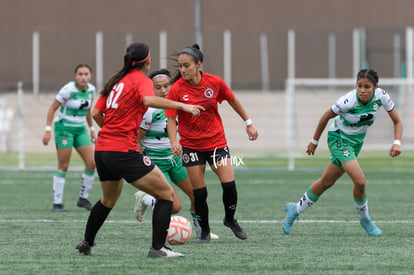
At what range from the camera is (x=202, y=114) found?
9.56m

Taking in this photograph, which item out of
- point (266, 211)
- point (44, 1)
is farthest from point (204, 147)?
point (44, 1)

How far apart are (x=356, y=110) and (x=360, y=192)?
908mm

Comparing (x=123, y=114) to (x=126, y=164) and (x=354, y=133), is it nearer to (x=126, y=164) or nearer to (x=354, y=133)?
(x=126, y=164)

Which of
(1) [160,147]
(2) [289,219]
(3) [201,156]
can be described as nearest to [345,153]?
(2) [289,219]

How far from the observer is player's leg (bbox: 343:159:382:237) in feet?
32.5

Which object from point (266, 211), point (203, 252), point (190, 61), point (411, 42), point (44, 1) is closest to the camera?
point (203, 252)

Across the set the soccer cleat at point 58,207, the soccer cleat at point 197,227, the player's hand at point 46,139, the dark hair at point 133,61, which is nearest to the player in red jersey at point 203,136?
the soccer cleat at point 197,227

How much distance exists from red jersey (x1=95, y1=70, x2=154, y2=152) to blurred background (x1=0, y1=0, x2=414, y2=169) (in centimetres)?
1888

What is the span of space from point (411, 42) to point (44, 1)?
1437cm

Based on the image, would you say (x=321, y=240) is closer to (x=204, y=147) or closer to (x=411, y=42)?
(x=204, y=147)

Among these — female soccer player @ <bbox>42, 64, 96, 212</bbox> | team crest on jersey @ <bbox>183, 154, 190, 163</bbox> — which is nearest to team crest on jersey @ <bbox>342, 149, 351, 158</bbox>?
team crest on jersey @ <bbox>183, 154, 190, 163</bbox>

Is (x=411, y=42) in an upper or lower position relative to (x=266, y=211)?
upper

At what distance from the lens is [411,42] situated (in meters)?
33.3

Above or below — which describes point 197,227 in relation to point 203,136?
below
